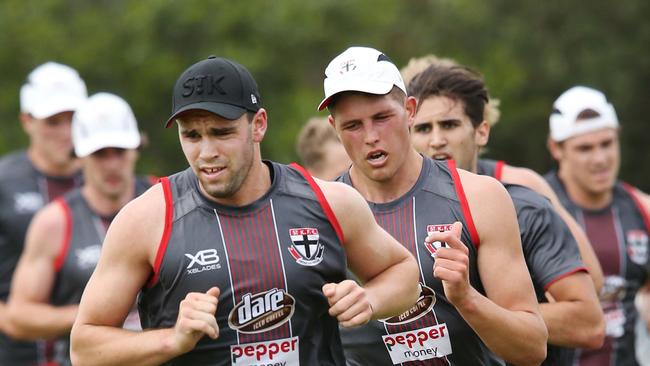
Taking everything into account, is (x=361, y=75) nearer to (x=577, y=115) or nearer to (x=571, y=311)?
(x=571, y=311)

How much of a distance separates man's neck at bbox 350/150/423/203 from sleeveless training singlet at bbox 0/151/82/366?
421 cm

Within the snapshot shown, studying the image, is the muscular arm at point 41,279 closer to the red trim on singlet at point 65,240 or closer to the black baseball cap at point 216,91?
the red trim on singlet at point 65,240

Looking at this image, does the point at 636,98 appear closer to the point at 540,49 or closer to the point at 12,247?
the point at 540,49

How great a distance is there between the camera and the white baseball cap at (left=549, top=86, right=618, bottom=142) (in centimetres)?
848

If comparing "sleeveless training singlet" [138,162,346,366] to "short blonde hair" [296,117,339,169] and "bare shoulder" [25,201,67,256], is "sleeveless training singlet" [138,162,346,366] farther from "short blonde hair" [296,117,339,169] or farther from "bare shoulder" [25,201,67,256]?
"bare shoulder" [25,201,67,256]

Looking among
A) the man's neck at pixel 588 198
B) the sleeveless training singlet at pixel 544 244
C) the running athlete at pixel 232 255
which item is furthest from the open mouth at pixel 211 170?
the man's neck at pixel 588 198

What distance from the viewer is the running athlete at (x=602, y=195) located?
26.9 feet

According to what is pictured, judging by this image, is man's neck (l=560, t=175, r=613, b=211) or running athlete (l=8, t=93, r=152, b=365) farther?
man's neck (l=560, t=175, r=613, b=211)

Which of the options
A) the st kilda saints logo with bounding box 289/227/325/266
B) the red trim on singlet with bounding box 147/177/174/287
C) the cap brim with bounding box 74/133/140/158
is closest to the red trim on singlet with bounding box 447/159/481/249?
the st kilda saints logo with bounding box 289/227/325/266

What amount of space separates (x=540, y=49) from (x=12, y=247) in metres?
15.1

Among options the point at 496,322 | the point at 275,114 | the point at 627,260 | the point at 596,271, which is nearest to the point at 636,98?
A: the point at 275,114

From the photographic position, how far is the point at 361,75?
5.23 m

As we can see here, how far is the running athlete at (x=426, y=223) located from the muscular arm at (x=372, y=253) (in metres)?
0.28

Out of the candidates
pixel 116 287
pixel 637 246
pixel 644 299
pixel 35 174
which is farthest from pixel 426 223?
pixel 35 174
